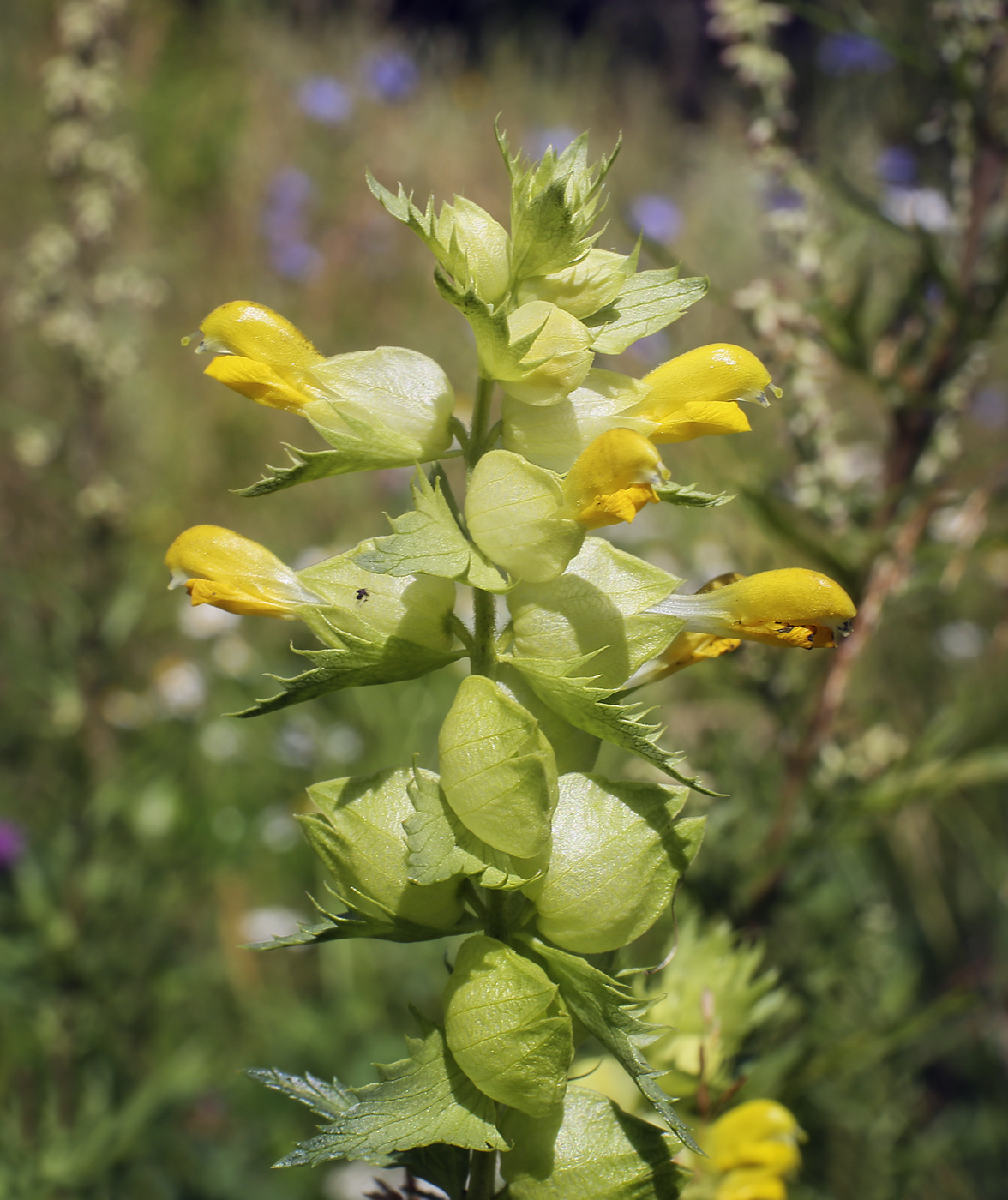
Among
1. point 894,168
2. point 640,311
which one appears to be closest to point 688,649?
point 640,311

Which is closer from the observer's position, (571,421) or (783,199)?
(571,421)

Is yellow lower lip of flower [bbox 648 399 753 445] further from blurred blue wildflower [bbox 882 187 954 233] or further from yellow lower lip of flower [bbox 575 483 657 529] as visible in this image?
blurred blue wildflower [bbox 882 187 954 233]

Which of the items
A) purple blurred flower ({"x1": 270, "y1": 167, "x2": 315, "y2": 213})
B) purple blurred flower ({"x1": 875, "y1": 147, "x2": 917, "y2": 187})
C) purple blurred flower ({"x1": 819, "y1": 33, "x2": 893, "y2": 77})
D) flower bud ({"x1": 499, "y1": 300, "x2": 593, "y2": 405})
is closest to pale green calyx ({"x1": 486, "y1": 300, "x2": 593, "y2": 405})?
flower bud ({"x1": 499, "y1": 300, "x2": 593, "y2": 405})

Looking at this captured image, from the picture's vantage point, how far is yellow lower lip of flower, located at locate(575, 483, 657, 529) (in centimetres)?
79

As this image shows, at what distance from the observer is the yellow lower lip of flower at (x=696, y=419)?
2.78ft

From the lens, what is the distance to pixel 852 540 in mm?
1539

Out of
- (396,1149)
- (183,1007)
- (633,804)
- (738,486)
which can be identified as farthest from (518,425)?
(183,1007)

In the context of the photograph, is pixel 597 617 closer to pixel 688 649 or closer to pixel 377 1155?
pixel 688 649

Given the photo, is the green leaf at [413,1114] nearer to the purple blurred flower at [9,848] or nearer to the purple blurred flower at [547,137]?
the purple blurred flower at [9,848]

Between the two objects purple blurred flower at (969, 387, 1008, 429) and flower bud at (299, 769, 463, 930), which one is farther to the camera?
purple blurred flower at (969, 387, 1008, 429)

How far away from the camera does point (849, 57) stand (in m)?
4.95

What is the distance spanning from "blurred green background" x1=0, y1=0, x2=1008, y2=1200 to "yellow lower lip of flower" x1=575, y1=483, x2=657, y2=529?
2.28 ft

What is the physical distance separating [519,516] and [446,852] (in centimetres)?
28

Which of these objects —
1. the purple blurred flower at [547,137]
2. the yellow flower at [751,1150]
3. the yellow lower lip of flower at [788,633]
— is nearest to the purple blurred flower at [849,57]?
the purple blurred flower at [547,137]
